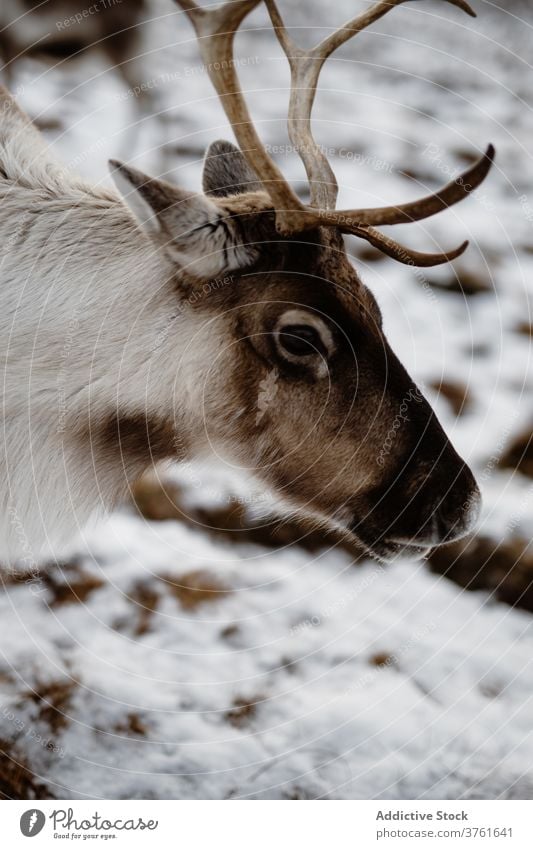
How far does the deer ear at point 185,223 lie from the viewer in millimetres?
1236

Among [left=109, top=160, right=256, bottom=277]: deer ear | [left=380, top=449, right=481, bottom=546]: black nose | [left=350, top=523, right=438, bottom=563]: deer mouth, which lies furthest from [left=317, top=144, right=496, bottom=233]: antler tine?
[left=350, top=523, right=438, bottom=563]: deer mouth

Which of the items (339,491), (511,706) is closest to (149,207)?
(339,491)

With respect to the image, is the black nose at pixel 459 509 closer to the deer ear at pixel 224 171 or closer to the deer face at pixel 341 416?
the deer face at pixel 341 416

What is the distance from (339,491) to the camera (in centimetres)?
156

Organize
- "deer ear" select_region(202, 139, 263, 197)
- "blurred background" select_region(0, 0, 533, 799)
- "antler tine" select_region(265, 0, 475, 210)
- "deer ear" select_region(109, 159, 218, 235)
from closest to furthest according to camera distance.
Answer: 1. "deer ear" select_region(109, 159, 218, 235)
2. "antler tine" select_region(265, 0, 475, 210)
3. "deer ear" select_region(202, 139, 263, 197)
4. "blurred background" select_region(0, 0, 533, 799)

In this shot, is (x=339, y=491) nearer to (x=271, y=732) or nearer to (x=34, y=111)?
(x=271, y=732)

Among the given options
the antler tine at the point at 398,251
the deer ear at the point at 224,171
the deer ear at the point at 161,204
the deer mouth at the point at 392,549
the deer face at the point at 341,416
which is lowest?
the deer mouth at the point at 392,549

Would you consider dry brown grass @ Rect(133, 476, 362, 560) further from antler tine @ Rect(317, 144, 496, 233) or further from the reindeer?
antler tine @ Rect(317, 144, 496, 233)

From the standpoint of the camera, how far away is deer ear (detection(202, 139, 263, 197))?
1620mm

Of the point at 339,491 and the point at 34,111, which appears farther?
the point at 34,111

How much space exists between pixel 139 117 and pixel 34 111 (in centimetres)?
33
